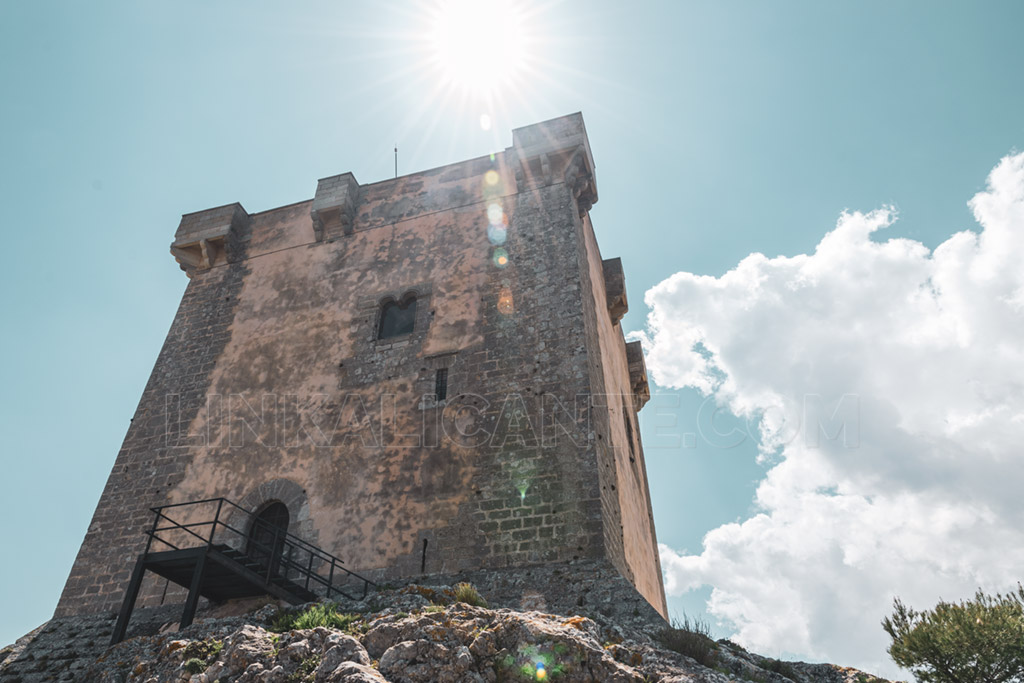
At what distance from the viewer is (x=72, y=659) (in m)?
10.0

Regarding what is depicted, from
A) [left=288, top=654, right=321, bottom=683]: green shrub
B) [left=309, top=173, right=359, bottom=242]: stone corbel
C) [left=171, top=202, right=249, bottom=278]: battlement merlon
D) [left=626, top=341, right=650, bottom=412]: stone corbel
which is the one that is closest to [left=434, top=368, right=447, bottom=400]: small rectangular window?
[left=309, top=173, right=359, bottom=242]: stone corbel

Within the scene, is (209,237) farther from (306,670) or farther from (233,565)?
(306,670)

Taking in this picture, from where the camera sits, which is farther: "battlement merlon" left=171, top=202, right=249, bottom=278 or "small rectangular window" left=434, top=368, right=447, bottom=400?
"battlement merlon" left=171, top=202, right=249, bottom=278

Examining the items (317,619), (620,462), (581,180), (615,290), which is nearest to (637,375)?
(615,290)

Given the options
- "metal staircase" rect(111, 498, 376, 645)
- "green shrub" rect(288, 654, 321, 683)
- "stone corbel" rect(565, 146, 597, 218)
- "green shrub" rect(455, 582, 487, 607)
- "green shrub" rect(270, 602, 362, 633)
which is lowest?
"green shrub" rect(288, 654, 321, 683)

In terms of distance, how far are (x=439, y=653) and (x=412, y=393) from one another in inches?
228

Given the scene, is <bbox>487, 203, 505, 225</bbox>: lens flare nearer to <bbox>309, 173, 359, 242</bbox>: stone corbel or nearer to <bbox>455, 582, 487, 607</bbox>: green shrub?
<bbox>309, 173, 359, 242</bbox>: stone corbel

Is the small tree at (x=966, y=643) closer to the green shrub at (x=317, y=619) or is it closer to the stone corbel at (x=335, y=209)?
the green shrub at (x=317, y=619)

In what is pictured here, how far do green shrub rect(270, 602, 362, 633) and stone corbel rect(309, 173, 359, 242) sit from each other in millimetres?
8077

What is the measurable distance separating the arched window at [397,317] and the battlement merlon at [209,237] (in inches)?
180

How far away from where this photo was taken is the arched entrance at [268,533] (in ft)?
35.8

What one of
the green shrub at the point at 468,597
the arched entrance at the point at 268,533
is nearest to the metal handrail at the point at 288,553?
the arched entrance at the point at 268,533

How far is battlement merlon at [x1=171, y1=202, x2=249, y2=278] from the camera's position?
15.4 m

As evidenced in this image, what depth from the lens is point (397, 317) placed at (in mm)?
13016
